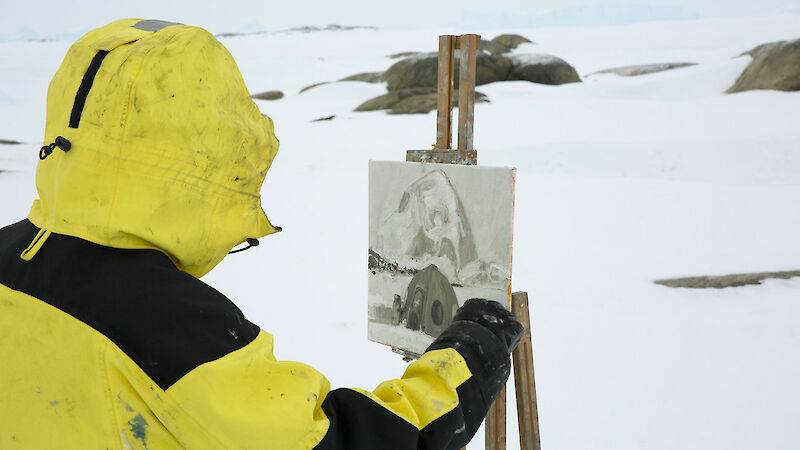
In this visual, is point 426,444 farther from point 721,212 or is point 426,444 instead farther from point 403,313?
point 721,212

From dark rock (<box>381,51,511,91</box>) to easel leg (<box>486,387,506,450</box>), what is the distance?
8.84 metres

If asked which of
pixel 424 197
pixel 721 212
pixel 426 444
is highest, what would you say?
pixel 424 197

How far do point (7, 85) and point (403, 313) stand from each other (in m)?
12.6

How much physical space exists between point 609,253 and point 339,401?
10.6 ft

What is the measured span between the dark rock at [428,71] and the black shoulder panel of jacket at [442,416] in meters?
9.20

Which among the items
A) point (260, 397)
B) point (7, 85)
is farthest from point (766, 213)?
point (7, 85)

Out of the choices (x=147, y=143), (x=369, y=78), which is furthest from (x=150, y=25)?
(x=369, y=78)

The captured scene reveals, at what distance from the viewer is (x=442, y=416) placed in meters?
1.00

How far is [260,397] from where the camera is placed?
2.69 ft

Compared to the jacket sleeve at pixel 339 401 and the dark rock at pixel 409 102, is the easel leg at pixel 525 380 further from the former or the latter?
the dark rock at pixel 409 102

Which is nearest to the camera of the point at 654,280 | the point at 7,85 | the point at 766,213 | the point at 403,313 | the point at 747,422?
the point at 403,313

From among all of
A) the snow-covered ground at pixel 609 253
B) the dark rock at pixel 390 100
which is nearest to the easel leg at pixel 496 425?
the snow-covered ground at pixel 609 253

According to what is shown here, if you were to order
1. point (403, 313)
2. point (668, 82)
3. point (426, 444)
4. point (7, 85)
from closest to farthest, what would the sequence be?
point (426, 444) < point (403, 313) < point (668, 82) < point (7, 85)

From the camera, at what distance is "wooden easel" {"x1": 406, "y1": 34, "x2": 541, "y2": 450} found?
1560mm
